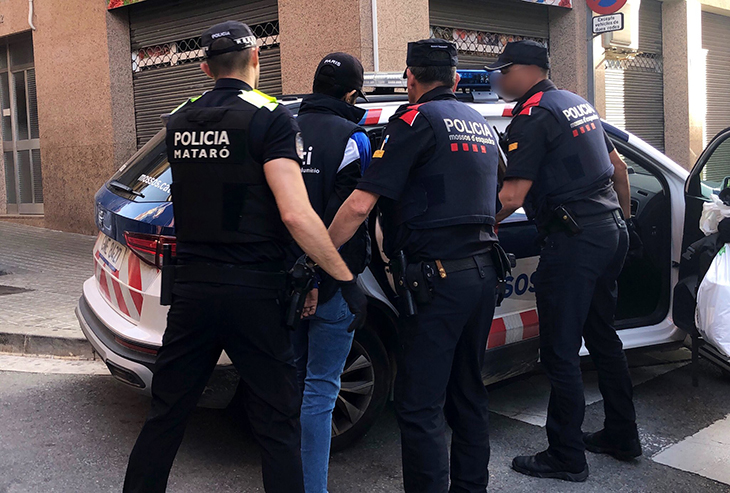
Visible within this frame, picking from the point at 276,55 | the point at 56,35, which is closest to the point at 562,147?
the point at 276,55

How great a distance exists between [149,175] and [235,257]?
49.6 inches

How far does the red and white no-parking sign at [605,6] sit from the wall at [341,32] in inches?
75.1

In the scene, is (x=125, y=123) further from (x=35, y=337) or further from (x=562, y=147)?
(x=562, y=147)

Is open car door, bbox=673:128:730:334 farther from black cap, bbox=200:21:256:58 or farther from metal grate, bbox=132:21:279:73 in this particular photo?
metal grate, bbox=132:21:279:73

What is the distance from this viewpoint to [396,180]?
2779 mm

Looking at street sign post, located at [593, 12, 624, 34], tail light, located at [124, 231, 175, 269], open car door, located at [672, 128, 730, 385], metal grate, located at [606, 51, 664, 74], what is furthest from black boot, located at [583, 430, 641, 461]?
metal grate, located at [606, 51, 664, 74]

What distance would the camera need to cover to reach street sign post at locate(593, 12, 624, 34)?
326 inches

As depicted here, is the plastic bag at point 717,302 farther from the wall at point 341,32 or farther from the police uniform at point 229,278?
the wall at point 341,32

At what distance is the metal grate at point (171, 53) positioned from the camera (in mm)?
9273

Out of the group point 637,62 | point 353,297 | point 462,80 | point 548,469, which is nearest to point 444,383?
point 353,297

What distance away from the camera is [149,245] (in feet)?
10.8

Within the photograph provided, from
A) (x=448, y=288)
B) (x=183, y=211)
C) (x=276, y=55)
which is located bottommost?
(x=448, y=288)

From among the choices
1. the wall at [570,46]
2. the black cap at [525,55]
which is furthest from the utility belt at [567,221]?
the wall at [570,46]

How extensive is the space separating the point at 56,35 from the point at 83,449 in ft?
29.6
